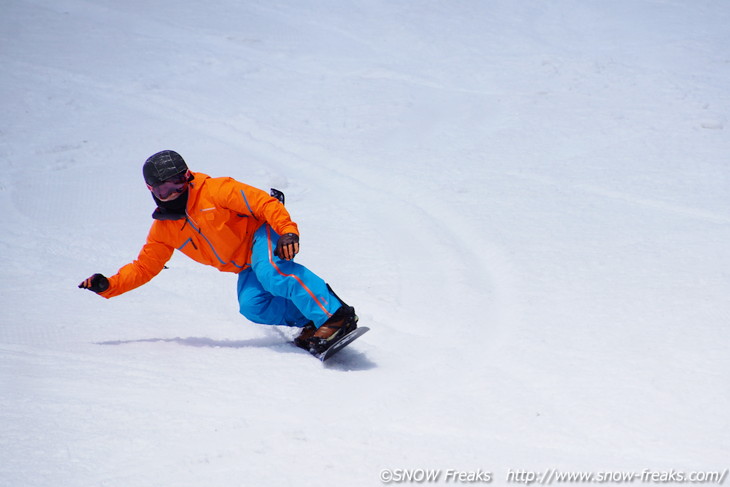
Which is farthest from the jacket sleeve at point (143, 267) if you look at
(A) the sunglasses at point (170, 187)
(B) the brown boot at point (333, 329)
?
(B) the brown boot at point (333, 329)

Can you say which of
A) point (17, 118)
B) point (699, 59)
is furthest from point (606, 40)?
point (17, 118)

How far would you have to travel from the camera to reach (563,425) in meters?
3.47

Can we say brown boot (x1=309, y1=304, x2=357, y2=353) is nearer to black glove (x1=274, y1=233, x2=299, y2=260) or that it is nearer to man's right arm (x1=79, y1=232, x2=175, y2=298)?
black glove (x1=274, y1=233, x2=299, y2=260)

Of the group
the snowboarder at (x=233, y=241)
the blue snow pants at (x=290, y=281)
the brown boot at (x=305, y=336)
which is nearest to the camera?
the snowboarder at (x=233, y=241)

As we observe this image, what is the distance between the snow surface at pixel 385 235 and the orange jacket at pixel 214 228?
532 millimetres

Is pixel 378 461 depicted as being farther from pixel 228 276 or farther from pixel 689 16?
pixel 689 16

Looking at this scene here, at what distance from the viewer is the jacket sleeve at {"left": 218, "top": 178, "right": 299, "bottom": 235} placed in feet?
13.9

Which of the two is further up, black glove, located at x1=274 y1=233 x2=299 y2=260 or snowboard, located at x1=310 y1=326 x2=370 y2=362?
black glove, located at x1=274 y1=233 x2=299 y2=260

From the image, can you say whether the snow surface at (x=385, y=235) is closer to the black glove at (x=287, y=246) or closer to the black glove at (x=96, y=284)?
the black glove at (x=96, y=284)

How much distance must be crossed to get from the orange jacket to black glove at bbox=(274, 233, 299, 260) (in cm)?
6

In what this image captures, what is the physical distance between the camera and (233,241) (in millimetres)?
4445

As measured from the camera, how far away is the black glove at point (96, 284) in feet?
14.0

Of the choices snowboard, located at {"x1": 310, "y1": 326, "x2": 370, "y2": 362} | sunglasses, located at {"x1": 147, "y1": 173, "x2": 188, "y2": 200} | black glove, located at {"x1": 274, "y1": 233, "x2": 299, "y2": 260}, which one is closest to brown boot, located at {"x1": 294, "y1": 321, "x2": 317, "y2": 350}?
snowboard, located at {"x1": 310, "y1": 326, "x2": 370, "y2": 362}

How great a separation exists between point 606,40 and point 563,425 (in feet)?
27.5
